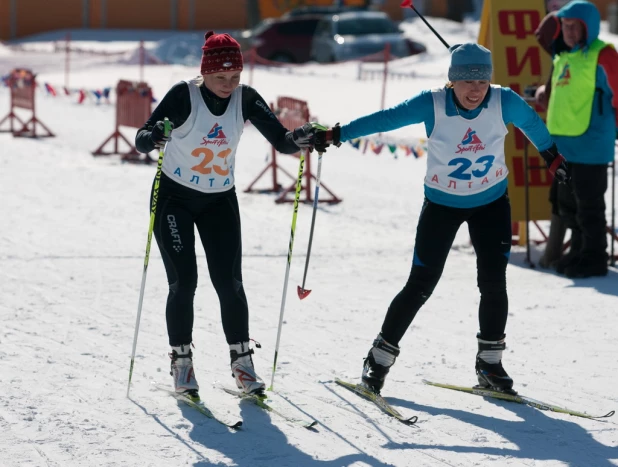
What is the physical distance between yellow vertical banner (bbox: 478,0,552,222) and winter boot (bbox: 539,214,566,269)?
0.59m

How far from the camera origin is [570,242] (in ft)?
29.9

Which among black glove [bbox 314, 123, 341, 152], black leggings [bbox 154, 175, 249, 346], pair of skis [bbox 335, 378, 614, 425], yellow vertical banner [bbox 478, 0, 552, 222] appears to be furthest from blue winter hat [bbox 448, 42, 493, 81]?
yellow vertical banner [bbox 478, 0, 552, 222]

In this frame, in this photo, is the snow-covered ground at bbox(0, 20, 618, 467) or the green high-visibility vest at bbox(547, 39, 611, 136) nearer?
the snow-covered ground at bbox(0, 20, 618, 467)

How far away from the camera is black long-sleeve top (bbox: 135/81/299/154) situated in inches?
212

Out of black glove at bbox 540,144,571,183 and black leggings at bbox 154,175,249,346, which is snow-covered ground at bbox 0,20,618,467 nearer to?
black leggings at bbox 154,175,249,346

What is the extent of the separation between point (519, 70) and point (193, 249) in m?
5.08

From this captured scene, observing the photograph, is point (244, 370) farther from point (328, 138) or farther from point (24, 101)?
point (24, 101)

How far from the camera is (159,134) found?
17.3ft

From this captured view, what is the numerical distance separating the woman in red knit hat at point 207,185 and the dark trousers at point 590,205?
365 centimetres

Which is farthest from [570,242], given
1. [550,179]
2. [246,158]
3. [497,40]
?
[246,158]

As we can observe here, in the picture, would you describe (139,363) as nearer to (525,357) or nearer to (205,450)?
(205,450)

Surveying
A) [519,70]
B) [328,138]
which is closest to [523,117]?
[328,138]

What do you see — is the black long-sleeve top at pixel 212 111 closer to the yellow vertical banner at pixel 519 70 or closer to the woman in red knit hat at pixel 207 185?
the woman in red knit hat at pixel 207 185

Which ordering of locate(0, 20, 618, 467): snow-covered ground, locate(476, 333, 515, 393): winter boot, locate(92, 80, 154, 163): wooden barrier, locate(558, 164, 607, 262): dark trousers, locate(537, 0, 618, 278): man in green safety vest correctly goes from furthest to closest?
1. locate(92, 80, 154, 163): wooden barrier
2. locate(558, 164, 607, 262): dark trousers
3. locate(537, 0, 618, 278): man in green safety vest
4. locate(476, 333, 515, 393): winter boot
5. locate(0, 20, 618, 467): snow-covered ground
